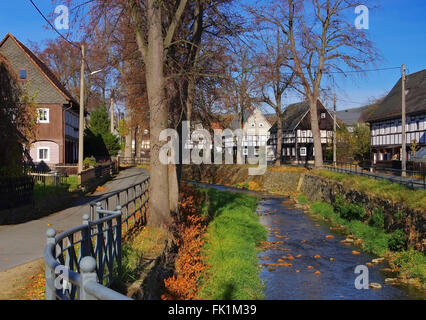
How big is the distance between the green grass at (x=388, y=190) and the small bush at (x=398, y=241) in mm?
1033

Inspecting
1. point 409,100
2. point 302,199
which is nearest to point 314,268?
point 302,199

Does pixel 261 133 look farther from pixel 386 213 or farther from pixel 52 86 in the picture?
pixel 386 213

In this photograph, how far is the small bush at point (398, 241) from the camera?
16.0 meters

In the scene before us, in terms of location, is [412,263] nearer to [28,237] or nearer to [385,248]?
[385,248]

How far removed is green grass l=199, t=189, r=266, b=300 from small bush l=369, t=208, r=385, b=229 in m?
4.62

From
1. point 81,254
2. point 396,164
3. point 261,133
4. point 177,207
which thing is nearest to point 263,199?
point 396,164

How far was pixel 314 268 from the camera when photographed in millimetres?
14516

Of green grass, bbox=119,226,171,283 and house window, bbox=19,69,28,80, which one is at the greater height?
house window, bbox=19,69,28,80

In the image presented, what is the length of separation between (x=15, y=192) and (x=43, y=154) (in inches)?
894

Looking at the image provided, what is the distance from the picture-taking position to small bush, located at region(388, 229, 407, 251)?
1597cm

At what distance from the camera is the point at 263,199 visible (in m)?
35.7

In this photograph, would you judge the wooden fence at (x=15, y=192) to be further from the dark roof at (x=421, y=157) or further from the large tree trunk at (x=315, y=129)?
the dark roof at (x=421, y=157)

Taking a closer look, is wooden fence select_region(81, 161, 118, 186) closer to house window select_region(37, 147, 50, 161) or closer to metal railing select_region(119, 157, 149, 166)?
house window select_region(37, 147, 50, 161)

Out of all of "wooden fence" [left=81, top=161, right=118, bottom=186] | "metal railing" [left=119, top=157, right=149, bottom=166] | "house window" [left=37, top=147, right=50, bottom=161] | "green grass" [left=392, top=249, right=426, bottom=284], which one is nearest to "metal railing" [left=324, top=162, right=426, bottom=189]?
"green grass" [left=392, top=249, right=426, bottom=284]
